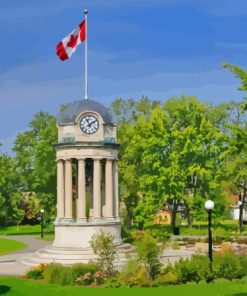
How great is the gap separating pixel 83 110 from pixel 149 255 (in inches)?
618

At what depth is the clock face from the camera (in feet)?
135

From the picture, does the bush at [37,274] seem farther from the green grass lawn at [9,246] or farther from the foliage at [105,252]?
the green grass lawn at [9,246]

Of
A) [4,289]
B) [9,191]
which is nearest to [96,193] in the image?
[4,289]

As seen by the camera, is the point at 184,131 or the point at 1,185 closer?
the point at 184,131

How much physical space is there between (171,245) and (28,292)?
76.7 feet

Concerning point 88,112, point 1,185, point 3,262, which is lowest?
point 3,262

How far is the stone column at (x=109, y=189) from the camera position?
4138 centimetres

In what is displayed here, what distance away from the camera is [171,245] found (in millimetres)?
47938

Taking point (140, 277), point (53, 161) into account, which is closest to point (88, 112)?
point (140, 277)

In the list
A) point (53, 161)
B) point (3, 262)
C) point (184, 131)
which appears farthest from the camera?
point (53, 161)

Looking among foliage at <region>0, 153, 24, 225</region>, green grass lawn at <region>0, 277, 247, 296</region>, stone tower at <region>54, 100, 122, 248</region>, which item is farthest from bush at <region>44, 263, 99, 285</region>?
foliage at <region>0, 153, 24, 225</region>

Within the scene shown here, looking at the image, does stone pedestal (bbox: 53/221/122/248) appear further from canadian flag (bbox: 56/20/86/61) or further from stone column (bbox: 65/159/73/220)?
canadian flag (bbox: 56/20/86/61)

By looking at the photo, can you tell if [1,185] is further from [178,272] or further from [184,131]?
[178,272]

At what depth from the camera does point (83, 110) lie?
41.3m
